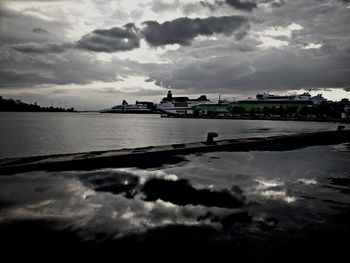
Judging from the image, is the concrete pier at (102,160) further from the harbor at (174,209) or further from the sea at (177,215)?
the sea at (177,215)

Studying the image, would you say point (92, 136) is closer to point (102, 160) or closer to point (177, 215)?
point (102, 160)

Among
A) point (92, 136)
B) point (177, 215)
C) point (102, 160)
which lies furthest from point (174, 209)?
point (92, 136)

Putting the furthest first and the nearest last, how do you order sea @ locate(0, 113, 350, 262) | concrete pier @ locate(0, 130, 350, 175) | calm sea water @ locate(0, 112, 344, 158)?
calm sea water @ locate(0, 112, 344, 158), concrete pier @ locate(0, 130, 350, 175), sea @ locate(0, 113, 350, 262)

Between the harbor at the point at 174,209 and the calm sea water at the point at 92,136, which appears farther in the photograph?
the calm sea water at the point at 92,136

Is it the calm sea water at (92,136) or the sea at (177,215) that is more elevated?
the sea at (177,215)

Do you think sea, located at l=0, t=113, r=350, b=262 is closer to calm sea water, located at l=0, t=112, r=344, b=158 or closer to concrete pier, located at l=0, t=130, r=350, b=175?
concrete pier, located at l=0, t=130, r=350, b=175

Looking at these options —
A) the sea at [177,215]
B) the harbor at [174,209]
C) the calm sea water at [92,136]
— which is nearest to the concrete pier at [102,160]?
the harbor at [174,209]

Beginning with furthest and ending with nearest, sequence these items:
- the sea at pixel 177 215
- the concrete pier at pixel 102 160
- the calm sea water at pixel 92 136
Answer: the calm sea water at pixel 92 136
the concrete pier at pixel 102 160
the sea at pixel 177 215

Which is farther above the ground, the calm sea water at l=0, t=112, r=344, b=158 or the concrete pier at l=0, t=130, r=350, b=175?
the concrete pier at l=0, t=130, r=350, b=175

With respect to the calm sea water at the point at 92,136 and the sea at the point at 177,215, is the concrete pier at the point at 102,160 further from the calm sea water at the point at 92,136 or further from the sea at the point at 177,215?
the calm sea water at the point at 92,136

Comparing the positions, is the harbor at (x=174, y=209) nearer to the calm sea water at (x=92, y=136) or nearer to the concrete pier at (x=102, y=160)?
the concrete pier at (x=102, y=160)

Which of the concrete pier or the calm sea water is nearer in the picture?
the concrete pier

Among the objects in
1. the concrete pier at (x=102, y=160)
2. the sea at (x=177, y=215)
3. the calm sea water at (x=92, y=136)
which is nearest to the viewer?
the sea at (x=177, y=215)

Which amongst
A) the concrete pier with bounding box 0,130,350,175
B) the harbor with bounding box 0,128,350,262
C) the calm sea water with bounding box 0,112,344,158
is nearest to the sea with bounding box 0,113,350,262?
the harbor with bounding box 0,128,350,262
